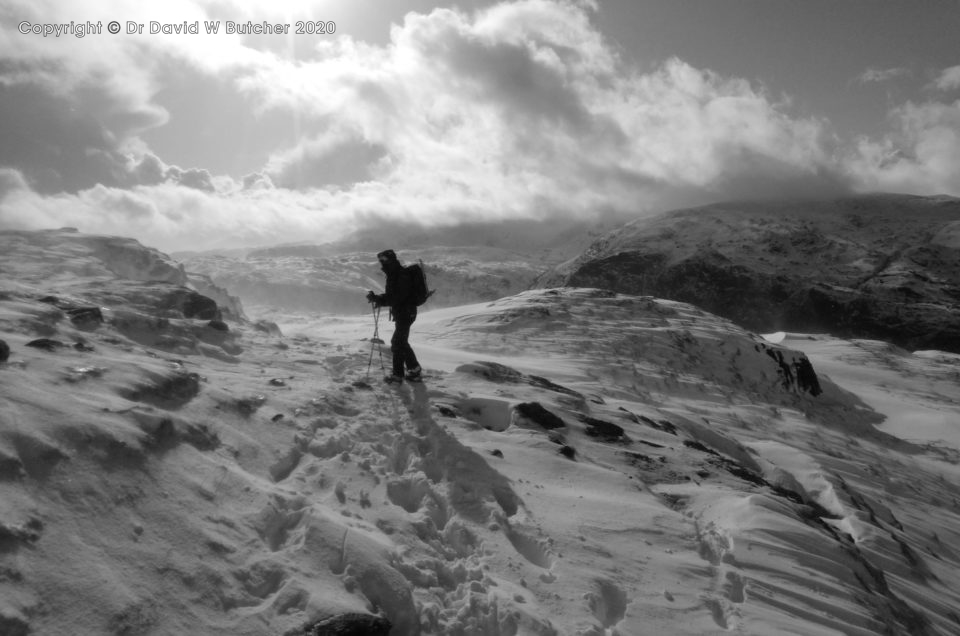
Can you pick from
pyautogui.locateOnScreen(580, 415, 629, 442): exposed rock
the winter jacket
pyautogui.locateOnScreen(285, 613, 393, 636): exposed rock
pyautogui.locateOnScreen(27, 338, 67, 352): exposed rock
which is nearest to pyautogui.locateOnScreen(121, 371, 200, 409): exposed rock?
pyautogui.locateOnScreen(27, 338, 67, 352): exposed rock

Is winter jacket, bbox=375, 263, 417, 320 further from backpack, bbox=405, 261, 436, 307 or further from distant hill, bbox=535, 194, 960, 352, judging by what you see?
distant hill, bbox=535, 194, 960, 352

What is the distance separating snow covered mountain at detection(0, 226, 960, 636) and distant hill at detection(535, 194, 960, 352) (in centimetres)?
11217

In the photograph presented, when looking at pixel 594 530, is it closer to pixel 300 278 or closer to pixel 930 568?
pixel 930 568

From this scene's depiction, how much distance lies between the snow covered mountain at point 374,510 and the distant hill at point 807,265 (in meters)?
112

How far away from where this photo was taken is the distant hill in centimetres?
10512

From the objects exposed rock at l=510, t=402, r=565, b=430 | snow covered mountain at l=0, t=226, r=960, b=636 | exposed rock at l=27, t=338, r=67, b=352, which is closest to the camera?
snow covered mountain at l=0, t=226, r=960, b=636

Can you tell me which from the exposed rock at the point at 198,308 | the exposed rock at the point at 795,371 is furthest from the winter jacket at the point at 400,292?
the exposed rock at the point at 795,371

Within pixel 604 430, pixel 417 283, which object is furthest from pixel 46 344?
pixel 604 430

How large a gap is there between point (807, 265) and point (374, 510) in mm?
143087

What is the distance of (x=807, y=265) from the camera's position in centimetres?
12562

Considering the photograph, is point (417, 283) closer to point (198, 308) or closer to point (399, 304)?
point (399, 304)

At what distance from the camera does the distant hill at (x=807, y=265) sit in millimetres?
105125

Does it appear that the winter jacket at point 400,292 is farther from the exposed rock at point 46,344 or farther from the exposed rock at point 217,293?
the exposed rock at point 217,293

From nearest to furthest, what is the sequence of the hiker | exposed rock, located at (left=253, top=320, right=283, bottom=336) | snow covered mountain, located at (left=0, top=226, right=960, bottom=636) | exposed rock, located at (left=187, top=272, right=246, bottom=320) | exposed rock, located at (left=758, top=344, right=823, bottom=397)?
snow covered mountain, located at (left=0, top=226, right=960, bottom=636), the hiker, exposed rock, located at (left=253, top=320, right=283, bottom=336), exposed rock, located at (left=758, top=344, right=823, bottom=397), exposed rock, located at (left=187, top=272, right=246, bottom=320)
